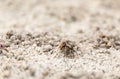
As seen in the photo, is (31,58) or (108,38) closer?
(31,58)

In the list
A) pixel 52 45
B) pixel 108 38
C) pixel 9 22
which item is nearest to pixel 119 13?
pixel 9 22

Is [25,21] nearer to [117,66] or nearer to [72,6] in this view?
[72,6]

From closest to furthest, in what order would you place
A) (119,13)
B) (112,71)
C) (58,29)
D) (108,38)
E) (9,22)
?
(112,71), (108,38), (58,29), (9,22), (119,13)

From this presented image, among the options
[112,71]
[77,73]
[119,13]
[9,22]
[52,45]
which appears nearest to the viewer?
[77,73]

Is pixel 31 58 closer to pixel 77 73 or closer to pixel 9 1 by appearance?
pixel 77 73

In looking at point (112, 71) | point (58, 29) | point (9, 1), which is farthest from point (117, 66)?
point (9, 1)

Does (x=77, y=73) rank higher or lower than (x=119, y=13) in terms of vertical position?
higher

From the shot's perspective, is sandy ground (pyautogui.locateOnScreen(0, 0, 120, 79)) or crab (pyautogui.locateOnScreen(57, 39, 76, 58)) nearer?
sandy ground (pyautogui.locateOnScreen(0, 0, 120, 79))

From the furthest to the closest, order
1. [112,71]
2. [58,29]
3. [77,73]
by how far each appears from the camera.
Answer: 1. [58,29]
2. [112,71]
3. [77,73]

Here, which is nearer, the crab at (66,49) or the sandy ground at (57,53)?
the sandy ground at (57,53)
